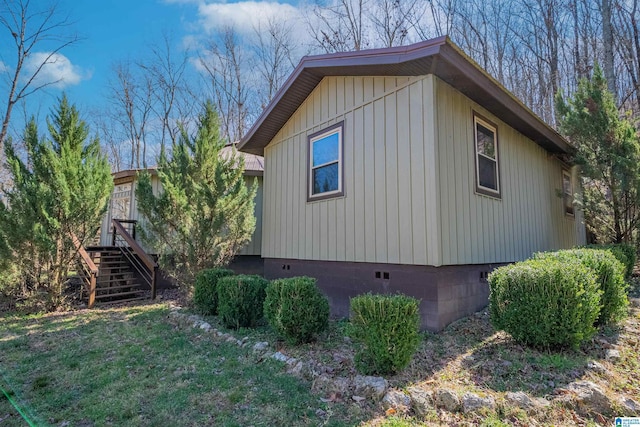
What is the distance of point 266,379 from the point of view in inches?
140

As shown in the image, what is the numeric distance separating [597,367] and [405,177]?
2.88 meters

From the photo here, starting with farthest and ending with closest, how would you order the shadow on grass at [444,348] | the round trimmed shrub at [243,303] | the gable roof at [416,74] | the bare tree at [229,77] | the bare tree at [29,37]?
the bare tree at [229,77], the bare tree at [29,37], the round trimmed shrub at [243,303], the gable roof at [416,74], the shadow on grass at [444,348]

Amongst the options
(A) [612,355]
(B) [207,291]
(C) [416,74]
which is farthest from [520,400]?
(B) [207,291]

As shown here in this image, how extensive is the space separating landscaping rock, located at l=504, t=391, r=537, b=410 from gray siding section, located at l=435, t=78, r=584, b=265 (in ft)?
6.18

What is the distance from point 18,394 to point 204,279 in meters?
3.09

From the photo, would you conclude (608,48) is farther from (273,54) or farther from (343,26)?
(273,54)

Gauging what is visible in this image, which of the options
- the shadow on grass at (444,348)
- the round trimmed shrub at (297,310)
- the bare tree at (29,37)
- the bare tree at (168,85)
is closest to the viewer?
the shadow on grass at (444,348)

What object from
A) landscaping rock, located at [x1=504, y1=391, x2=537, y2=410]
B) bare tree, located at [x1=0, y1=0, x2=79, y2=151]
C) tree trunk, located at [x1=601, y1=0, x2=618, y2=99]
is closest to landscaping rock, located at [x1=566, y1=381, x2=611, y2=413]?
landscaping rock, located at [x1=504, y1=391, x2=537, y2=410]

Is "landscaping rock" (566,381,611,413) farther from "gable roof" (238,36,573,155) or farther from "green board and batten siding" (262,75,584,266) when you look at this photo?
"gable roof" (238,36,573,155)

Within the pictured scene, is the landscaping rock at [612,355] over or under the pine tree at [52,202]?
Answer: under

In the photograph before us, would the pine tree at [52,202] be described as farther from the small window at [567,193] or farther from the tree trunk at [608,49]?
the tree trunk at [608,49]

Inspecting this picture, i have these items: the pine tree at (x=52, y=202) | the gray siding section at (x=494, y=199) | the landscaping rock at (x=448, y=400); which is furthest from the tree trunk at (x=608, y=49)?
the pine tree at (x=52, y=202)

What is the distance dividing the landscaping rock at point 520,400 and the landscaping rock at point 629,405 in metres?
0.65

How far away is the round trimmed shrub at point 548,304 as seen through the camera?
3.41 metres
